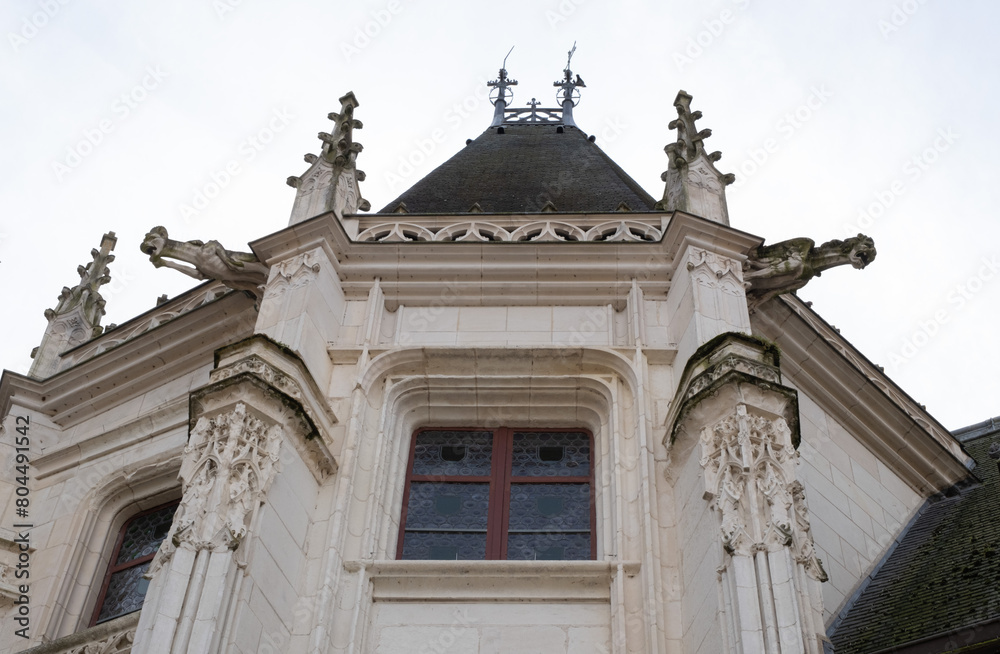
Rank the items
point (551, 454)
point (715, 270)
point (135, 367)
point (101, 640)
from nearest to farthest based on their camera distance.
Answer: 1. point (101, 640)
2. point (551, 454)
3. point (715, 270)
4. point (135, 367)

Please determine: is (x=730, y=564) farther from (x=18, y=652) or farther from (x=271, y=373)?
(x=18, y=652)

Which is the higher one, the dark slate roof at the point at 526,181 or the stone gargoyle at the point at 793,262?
the dark slate roof at the point at 526,181

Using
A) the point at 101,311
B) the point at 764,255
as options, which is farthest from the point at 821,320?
the point at 101,311

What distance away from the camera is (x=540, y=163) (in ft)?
72.1

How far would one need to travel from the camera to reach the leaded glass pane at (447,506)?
495 inches

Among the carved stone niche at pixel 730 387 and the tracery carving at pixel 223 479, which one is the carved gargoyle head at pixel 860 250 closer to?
the carved stone niche at pixel 730 387

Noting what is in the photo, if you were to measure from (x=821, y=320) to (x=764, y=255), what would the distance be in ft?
6.78

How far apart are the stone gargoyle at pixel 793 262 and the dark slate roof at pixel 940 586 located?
3.07 m

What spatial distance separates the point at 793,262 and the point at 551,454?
3.31 m

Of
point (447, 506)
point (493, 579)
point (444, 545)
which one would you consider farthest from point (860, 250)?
point (493, 579)

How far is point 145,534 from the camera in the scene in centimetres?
1455

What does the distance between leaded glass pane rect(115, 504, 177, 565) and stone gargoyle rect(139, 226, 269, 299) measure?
8.01ft

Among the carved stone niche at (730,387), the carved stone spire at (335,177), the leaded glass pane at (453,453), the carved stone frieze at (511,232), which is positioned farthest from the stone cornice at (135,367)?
the carved stone niche at (730,387)

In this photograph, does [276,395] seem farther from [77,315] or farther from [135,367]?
[77,315]
